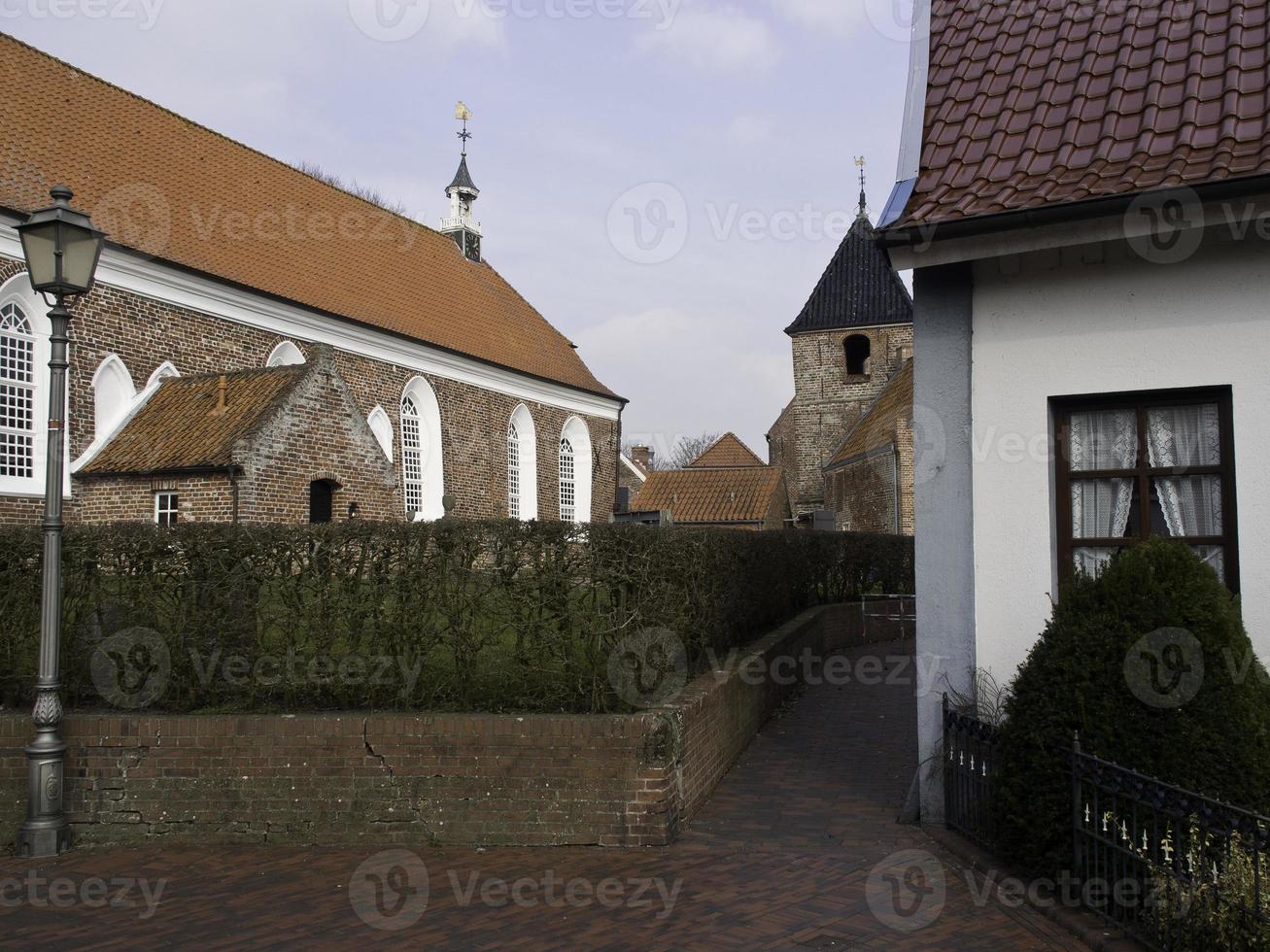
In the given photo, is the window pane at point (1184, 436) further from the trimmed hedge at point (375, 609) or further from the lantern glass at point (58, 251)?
the lantern glass at point (58, 251)

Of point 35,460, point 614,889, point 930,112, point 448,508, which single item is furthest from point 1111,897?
point 448,508

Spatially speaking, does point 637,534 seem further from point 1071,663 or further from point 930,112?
point 930,112

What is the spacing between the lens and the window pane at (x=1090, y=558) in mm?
6586

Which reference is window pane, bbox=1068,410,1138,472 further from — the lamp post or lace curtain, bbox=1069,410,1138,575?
the lamp post

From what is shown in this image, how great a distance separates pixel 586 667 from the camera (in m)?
6.98

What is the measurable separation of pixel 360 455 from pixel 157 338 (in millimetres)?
5198

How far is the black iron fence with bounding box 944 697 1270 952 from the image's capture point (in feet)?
14.1

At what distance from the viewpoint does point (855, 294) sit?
4478 centimetres

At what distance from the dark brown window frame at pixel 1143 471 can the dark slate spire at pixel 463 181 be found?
33169mm
